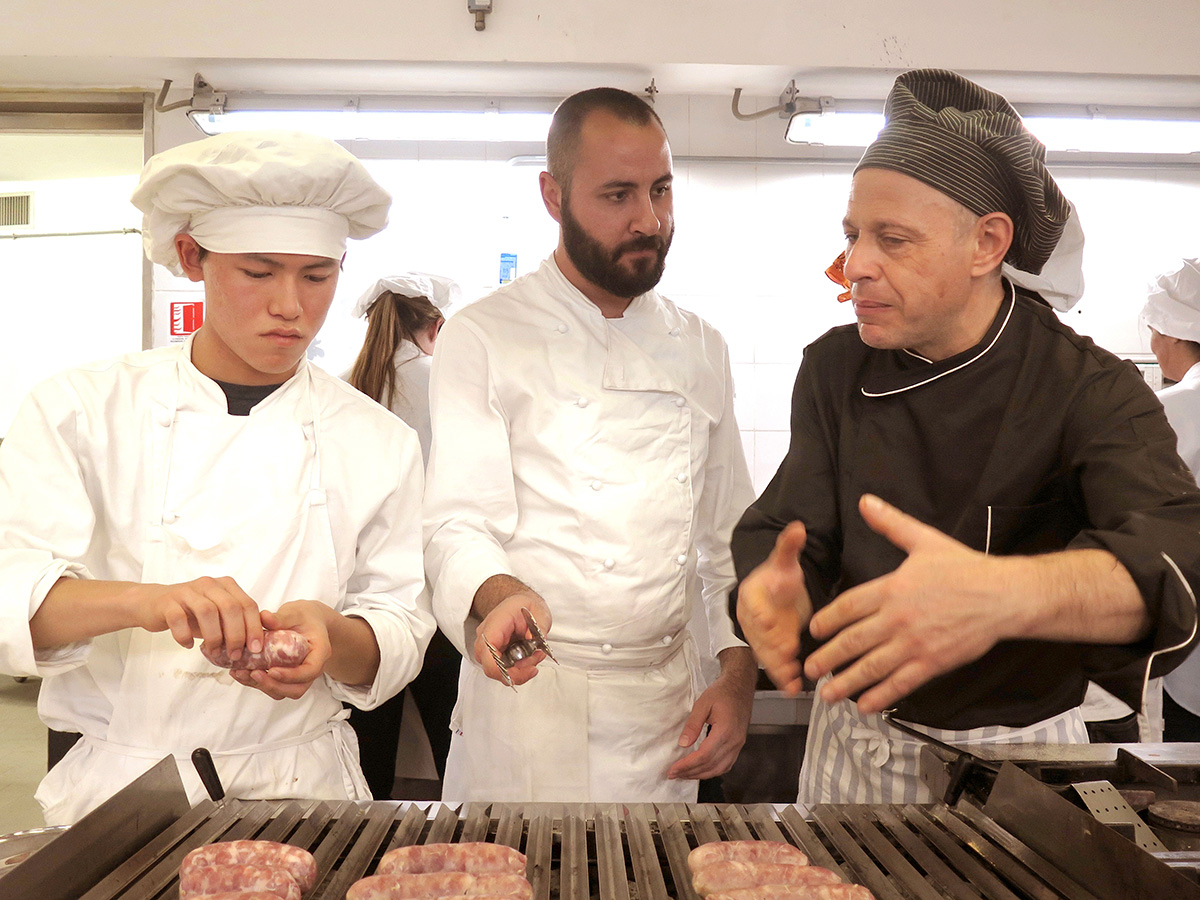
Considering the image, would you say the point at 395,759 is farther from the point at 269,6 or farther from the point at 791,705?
the point at 269,6

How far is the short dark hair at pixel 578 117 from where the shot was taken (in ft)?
6.70

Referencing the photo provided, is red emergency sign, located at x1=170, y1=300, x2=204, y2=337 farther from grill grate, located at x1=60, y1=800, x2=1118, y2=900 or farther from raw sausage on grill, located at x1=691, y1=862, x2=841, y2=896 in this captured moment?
raw sausage on grill, located at x1=691, y1=862, x2=841, y2=896

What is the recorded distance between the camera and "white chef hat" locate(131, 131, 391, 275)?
1.49m

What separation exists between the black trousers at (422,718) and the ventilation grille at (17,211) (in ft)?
14.6

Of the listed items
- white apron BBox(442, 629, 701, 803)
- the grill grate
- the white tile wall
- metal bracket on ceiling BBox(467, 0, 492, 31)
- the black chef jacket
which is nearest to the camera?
the grill grate

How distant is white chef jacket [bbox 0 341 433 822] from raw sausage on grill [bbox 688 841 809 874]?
1.90 feet

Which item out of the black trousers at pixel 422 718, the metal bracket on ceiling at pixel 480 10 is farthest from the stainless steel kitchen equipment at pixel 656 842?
the metal bracket on ceiling at pixel 480 10

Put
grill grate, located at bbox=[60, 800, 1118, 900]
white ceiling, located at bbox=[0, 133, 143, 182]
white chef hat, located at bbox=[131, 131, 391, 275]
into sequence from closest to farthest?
grill grate, located at bbox=[60, 800, 1118, 900], white chef hat, located at bbox=[131, 131, 391, 275], white ceiling, located at bbox=[0, 133, 143, 182]

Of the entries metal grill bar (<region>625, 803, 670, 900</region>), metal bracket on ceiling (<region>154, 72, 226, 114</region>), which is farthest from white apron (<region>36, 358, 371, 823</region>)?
metal bracket on ceiling (<region>154, 72, 226, 114</region>)

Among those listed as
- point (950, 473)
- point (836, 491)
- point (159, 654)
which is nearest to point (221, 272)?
point (159, 654)

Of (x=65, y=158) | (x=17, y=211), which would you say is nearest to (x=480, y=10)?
(x=65, y=158)

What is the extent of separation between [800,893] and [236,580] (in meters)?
0.93

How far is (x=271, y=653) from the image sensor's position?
1279mm

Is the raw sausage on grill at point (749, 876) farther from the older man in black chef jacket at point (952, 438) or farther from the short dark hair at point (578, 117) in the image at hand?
the short dark hair at point (578, 117)
